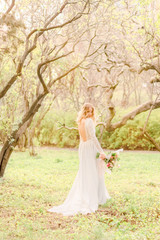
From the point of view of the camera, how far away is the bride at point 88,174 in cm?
738

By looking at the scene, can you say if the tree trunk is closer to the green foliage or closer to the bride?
the bride

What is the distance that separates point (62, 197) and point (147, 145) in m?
14.5

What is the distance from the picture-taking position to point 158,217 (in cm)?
670

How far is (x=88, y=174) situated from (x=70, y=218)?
1368mm

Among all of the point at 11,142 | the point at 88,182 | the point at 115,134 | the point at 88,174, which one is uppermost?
the point at 115,134

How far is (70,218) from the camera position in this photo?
6.54 meters

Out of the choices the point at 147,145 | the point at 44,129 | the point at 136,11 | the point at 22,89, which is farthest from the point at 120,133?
the point at 136,11

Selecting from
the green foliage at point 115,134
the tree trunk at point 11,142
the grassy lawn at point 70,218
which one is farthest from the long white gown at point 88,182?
the green foliage at point 115,134

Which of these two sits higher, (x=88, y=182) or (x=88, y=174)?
(x=88, y=174)

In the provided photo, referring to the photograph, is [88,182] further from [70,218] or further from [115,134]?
[115,134]

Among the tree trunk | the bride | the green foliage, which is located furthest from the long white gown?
the green foliage

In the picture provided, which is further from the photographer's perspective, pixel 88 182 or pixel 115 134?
pixel 115 134


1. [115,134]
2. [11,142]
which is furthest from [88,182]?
[115,134]

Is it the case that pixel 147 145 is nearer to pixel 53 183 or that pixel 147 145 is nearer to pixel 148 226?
pixel 53 183
